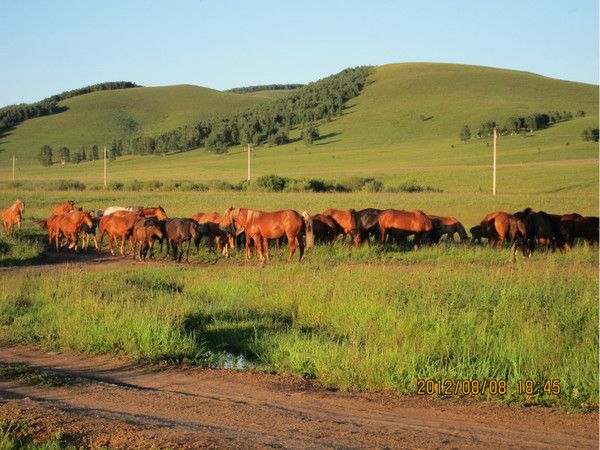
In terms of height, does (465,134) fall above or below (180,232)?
above

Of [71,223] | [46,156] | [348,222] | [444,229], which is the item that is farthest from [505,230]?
[46,156]

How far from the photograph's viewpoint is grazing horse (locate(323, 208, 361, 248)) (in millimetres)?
23609

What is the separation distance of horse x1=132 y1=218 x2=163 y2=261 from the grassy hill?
114 ft

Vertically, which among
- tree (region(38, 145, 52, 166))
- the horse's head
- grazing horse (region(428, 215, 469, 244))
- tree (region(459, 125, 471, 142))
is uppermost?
tree (region(459, 125, 471, 142))

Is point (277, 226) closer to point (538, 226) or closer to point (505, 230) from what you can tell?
point (505, 230)

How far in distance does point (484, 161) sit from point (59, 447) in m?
73.1

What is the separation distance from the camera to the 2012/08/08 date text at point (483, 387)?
28.6ft

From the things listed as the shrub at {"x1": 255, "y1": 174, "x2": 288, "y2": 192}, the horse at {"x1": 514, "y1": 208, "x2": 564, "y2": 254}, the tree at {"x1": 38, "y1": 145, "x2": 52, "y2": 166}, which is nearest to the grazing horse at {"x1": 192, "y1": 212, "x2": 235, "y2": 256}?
the horse at {"x1": 514, "y1": 208, "x2": 564, "y2": 254}

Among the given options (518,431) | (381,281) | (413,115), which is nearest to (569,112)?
(413,115)

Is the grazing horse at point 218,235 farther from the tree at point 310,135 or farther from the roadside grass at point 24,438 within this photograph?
the tree at point 310,135

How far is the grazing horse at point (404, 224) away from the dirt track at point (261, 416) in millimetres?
13935

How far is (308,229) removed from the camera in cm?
2230

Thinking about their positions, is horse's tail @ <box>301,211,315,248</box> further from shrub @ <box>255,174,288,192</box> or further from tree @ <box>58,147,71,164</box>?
tree @ <box>58,147,71,164</box>

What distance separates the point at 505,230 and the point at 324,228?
17.2 feet
